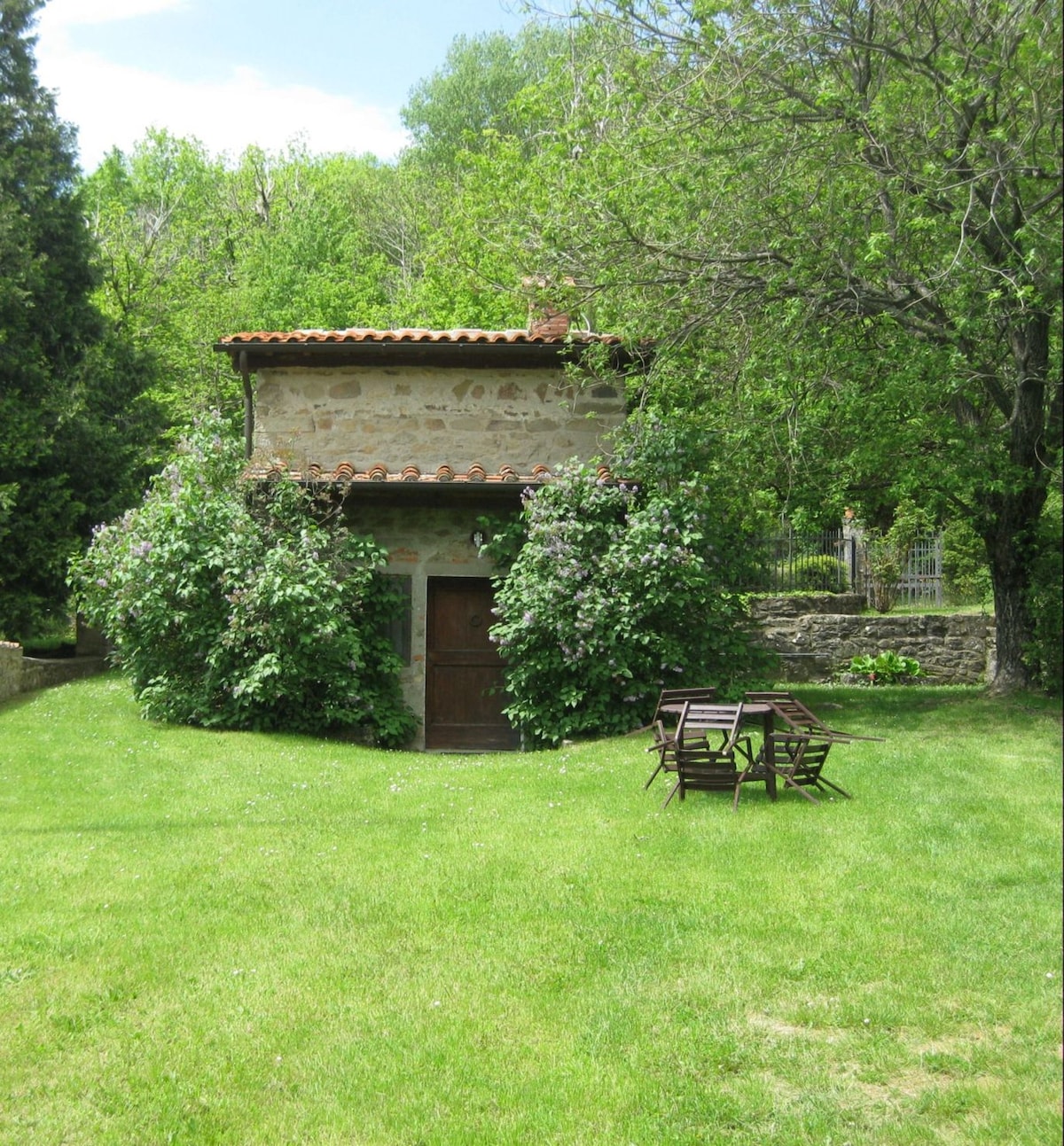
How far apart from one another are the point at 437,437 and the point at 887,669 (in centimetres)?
815

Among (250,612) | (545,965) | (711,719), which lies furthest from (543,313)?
(545,965)

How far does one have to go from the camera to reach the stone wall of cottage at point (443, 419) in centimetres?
1421

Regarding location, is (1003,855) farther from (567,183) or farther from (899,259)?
(567,183)

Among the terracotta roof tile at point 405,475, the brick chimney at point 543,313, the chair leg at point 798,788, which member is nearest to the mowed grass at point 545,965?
the chair leg at point 798,788

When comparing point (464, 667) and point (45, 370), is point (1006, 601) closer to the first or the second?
point (464, 667)

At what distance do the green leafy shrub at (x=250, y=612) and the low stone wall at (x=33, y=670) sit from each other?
3.00 meters

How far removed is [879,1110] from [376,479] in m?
9.74

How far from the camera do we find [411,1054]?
452 cm

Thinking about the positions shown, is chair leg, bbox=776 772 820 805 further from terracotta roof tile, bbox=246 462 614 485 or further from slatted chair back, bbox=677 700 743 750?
terracotta roof tile, bbox=246 462 614 485

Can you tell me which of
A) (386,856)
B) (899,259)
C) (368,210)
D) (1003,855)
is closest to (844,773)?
(1003,855)

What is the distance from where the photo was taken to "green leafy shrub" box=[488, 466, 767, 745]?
39.8 ft

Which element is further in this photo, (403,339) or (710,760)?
(403,339)

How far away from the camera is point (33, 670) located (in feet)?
56.1

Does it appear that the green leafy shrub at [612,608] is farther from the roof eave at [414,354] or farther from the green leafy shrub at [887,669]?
the green leafy shrub at [887,669]
